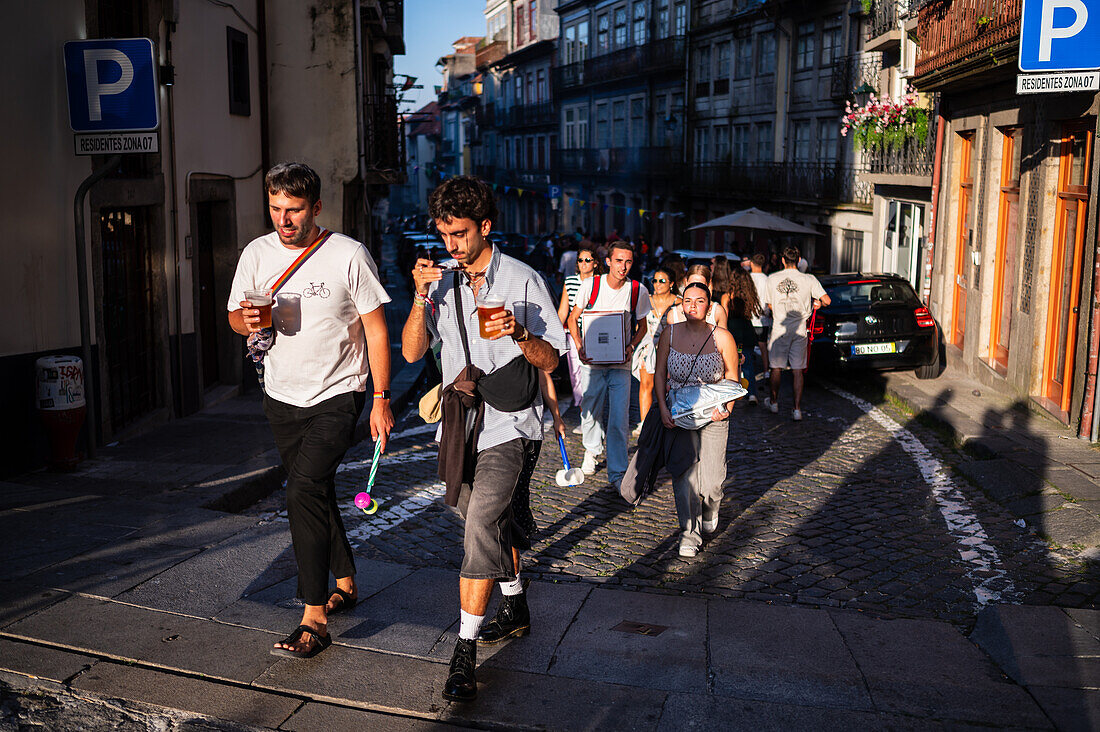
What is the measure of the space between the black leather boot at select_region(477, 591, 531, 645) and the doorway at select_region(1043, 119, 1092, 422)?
7.31 meters

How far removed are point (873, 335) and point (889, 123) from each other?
8.42 m

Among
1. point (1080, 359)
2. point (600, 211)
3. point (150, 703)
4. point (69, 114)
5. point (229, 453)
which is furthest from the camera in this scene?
point (600, 211)

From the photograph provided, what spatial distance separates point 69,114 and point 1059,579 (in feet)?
24.5

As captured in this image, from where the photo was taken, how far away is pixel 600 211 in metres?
50.9

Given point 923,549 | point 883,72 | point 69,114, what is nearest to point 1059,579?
point 923,549

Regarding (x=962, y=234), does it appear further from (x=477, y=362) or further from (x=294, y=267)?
(x=294, y=267)

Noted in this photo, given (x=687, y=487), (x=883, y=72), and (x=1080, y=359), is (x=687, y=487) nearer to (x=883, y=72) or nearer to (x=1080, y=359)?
(x=1080, y=359)

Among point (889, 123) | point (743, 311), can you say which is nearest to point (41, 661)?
point (743, 311)

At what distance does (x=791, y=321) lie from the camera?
454 inches

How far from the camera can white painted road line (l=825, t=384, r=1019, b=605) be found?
592 cm

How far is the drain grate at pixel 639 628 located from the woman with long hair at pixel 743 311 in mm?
5565

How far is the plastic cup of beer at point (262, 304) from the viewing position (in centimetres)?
426

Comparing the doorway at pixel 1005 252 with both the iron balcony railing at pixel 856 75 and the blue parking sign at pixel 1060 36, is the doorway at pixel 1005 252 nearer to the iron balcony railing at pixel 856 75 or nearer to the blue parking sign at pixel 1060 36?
the blue parking sign at pixel 1060 36

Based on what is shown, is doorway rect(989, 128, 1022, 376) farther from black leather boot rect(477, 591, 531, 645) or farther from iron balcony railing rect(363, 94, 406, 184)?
iron balcony railing rect(363, 94, 406, 184)
